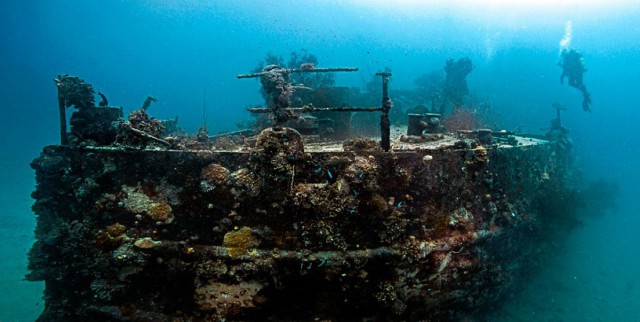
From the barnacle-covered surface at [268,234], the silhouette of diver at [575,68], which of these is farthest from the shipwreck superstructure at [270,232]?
the silhouette of diver at [575,68]

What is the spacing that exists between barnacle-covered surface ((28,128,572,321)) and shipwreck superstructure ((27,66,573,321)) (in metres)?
0.02

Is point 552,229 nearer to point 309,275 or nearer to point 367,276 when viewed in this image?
point 367,276

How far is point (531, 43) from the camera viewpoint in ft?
346

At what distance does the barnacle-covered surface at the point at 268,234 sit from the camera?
15.5 ft

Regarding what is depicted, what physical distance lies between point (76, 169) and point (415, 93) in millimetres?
21212

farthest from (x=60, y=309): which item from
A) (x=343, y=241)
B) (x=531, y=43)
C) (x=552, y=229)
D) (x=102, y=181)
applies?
(x=531, y=43)

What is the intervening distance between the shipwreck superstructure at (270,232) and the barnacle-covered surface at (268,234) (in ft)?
0.06

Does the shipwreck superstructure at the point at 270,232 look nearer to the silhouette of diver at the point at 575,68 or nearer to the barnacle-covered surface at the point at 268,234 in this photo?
the barnacle-covered surface at the point at 268,234

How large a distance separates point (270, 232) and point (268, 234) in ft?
0.13

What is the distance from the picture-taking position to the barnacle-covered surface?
473 cm

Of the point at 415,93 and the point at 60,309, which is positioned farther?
the point at 415,93

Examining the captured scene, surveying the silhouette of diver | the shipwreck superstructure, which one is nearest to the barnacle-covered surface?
the shipwreck superstructure

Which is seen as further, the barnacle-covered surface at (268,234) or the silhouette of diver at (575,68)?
the silhouette of diver at (575,68)

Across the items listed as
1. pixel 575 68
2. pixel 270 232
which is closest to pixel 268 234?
pixel 270 232
